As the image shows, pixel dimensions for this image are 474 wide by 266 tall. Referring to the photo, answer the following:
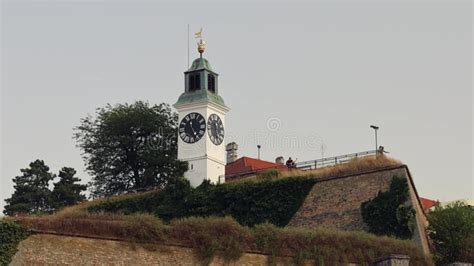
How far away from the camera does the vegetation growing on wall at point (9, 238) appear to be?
108 feet

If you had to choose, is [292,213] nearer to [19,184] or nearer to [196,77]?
[196,77]

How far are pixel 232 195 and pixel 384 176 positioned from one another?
7521 mm

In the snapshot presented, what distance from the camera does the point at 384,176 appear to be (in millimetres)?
45312

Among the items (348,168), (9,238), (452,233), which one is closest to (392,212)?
(452,233)

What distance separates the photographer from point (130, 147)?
6019cm

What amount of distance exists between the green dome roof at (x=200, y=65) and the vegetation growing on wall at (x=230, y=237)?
1832cm

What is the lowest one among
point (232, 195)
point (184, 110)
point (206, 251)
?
point (206, 251)

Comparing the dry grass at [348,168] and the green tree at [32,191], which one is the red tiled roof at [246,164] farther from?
the dry grass at [348,168]

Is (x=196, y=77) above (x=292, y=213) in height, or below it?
above

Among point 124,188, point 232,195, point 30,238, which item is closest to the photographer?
point 30,238

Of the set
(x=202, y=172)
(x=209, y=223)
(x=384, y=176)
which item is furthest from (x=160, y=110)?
(x=209, y=223)

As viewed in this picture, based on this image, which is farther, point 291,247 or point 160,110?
point 160,110

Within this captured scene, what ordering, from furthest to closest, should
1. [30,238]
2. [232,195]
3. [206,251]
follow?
[232,195], [206,251], [30,238]

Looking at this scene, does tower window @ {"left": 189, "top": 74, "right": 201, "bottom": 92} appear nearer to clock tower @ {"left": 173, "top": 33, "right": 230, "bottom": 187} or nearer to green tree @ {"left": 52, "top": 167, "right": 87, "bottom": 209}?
clock tower @ {"left": 173, "top": 33, "right": 230, "bottom": 187}
